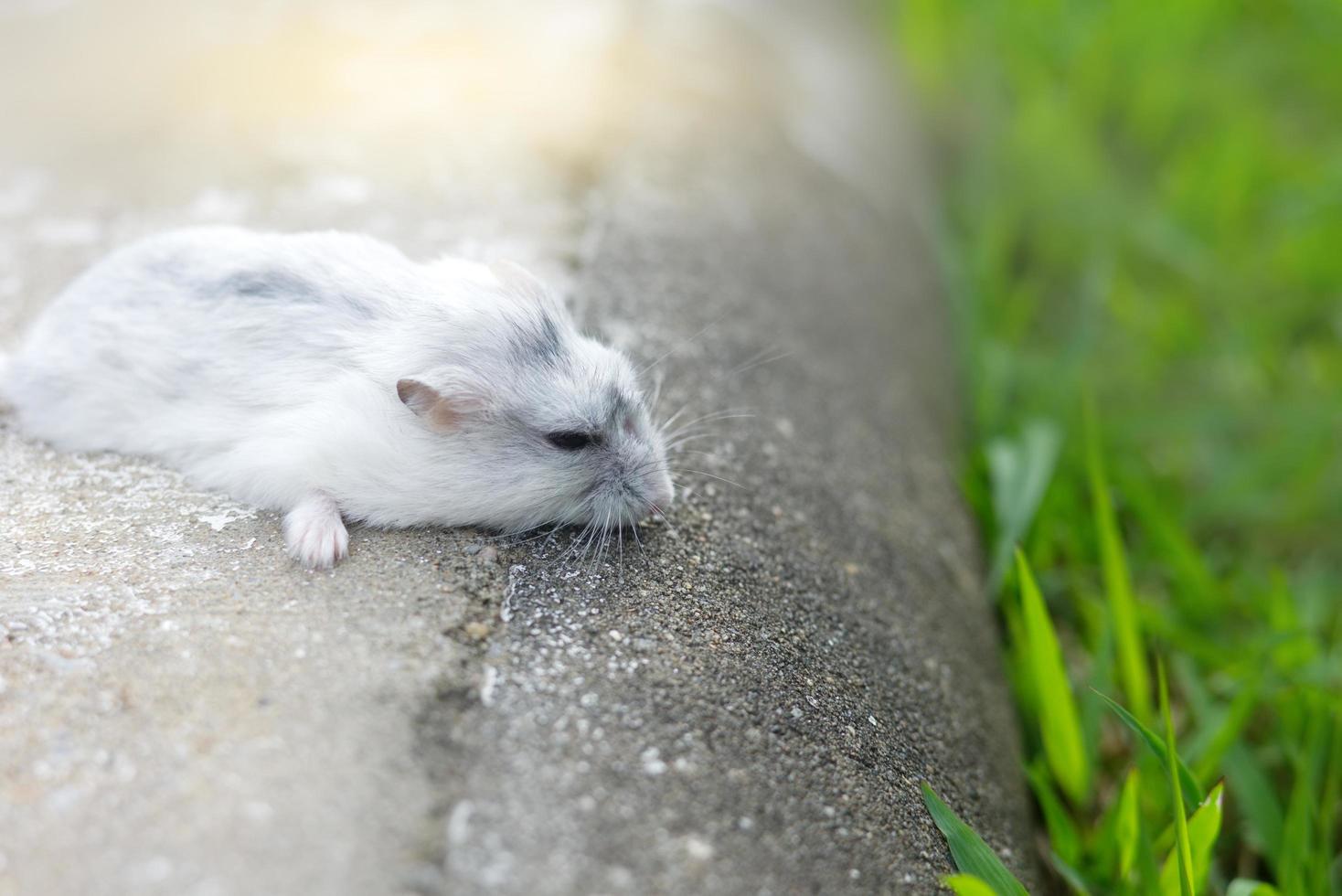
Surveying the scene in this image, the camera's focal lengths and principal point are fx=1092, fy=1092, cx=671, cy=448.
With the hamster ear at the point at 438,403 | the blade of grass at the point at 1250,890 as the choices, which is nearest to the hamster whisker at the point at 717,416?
the hamster ear at the point at 438,403

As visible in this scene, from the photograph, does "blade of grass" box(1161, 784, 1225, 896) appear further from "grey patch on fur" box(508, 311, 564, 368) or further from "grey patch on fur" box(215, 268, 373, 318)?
"grey patch on fur" box(215, 268, 373, 318)

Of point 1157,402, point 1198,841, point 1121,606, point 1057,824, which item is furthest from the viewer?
point 1157,402

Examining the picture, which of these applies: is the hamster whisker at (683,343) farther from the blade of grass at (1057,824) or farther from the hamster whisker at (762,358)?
the blade of grass at (1057,824)

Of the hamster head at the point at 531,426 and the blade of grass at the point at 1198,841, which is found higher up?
the hamster head at the point at 531,426

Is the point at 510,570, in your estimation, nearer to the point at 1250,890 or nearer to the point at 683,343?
the point at 683,343

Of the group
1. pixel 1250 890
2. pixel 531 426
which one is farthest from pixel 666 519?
pixel 1250 890

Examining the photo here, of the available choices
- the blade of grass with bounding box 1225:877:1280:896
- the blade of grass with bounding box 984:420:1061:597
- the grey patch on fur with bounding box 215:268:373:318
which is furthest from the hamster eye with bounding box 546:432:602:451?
the blade of grass with bounding box 1225:877:1280:896
